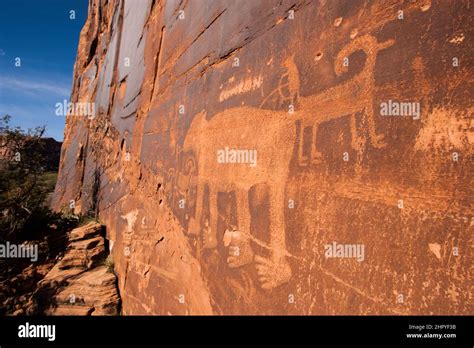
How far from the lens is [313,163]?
4.87ft

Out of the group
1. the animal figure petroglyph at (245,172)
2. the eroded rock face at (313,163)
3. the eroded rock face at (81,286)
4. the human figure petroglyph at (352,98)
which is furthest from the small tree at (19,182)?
the human figure petroglyph at (352,98)

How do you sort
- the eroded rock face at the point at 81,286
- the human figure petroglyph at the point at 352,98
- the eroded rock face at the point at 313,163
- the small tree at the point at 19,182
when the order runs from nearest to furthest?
the eroded rock face at the point at 313,163, the human figure petroglyph at the point at 352,98, the eroded rock face at the point at 81,286, the small tree at the point at 19,182

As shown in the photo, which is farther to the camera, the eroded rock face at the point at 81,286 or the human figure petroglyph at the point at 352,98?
Result: the eroded rock face at the point at 81,286

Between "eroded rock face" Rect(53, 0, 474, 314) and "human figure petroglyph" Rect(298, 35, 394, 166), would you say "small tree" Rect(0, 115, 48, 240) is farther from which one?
"human figure petroglyph" Rect(298, 35, 394, 166)

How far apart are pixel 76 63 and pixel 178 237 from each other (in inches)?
460

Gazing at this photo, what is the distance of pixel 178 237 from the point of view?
8.94ft

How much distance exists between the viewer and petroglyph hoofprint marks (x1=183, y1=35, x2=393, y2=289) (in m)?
1.33

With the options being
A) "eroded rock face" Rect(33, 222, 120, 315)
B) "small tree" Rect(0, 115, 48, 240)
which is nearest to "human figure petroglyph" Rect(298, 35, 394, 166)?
"eroded rock face" Rect(33, 222, 120, 315)

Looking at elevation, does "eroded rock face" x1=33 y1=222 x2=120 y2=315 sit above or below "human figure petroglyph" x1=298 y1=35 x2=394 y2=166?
below

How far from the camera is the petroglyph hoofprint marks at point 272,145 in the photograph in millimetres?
1327

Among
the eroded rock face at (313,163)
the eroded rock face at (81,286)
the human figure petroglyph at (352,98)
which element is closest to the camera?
the eroded rock face at (313,163)

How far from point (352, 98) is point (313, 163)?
0.36 meters

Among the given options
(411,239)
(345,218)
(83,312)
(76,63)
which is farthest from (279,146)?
(76,63)

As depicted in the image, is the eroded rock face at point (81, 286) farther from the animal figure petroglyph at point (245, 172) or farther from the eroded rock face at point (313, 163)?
the animal figure petroglyph at point (245, 172)
